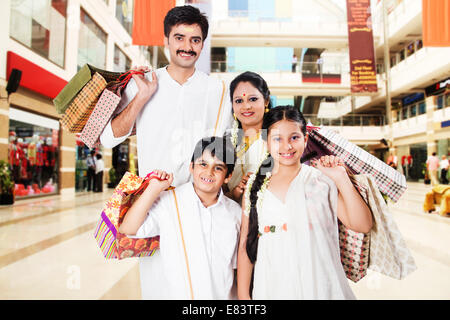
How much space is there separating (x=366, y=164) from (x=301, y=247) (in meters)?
0.42

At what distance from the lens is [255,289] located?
116cm

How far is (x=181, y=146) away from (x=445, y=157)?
46.4ft

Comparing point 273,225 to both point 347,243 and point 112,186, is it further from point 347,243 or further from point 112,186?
point 112,186

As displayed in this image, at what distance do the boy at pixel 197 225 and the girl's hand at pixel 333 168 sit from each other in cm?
35

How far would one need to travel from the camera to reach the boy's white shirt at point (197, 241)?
3.84 feet

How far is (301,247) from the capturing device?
1133 mm

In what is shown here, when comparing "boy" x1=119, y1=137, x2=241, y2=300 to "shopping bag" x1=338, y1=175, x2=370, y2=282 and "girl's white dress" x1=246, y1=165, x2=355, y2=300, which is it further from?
"shopping bag" x1=338, y1=175, x2=370, y2=282

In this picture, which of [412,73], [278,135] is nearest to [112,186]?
[278,135]

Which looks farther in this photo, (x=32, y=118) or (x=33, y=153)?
(x=33, y=153)

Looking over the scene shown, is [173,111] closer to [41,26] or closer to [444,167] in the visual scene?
[41,26]

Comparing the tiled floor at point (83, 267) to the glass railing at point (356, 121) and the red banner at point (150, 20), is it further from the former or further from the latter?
the glass railing at point (356, 121)

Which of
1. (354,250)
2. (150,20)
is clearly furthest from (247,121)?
(150,20)

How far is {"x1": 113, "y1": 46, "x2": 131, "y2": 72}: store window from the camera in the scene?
1152 cm

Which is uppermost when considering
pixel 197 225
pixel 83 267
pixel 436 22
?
pixel 436 22
